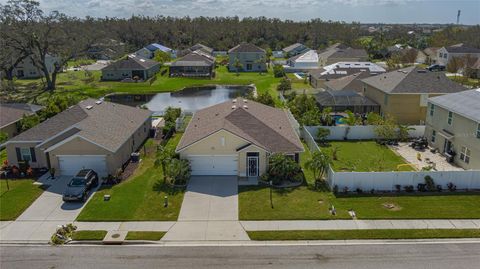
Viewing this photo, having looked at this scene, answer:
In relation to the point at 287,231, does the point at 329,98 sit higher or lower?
higher

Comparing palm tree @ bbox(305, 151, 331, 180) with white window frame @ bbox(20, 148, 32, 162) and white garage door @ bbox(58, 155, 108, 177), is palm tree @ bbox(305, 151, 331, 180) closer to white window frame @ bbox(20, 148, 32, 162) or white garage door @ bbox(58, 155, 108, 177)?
white garage door @ bbox(58, 155, 108, 177)

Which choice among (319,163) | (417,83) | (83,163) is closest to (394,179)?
(319,163)

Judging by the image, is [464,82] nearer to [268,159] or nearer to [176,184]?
[268,159]

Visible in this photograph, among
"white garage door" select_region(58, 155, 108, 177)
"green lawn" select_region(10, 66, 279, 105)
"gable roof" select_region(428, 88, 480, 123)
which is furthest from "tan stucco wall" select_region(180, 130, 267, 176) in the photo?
"green lawn" select_region(10, 66, 279, 105)

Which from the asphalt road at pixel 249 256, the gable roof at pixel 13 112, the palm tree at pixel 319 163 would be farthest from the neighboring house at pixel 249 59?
the asphalt road at pixel 249 256

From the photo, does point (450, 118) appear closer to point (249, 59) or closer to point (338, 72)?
point (338, 72)

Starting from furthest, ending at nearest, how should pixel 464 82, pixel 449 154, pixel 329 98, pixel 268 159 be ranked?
pixel 464 82
pixel 329 98
pixel 449 154
pixel 268 159

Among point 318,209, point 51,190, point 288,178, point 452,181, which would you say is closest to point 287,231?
point 318,209
